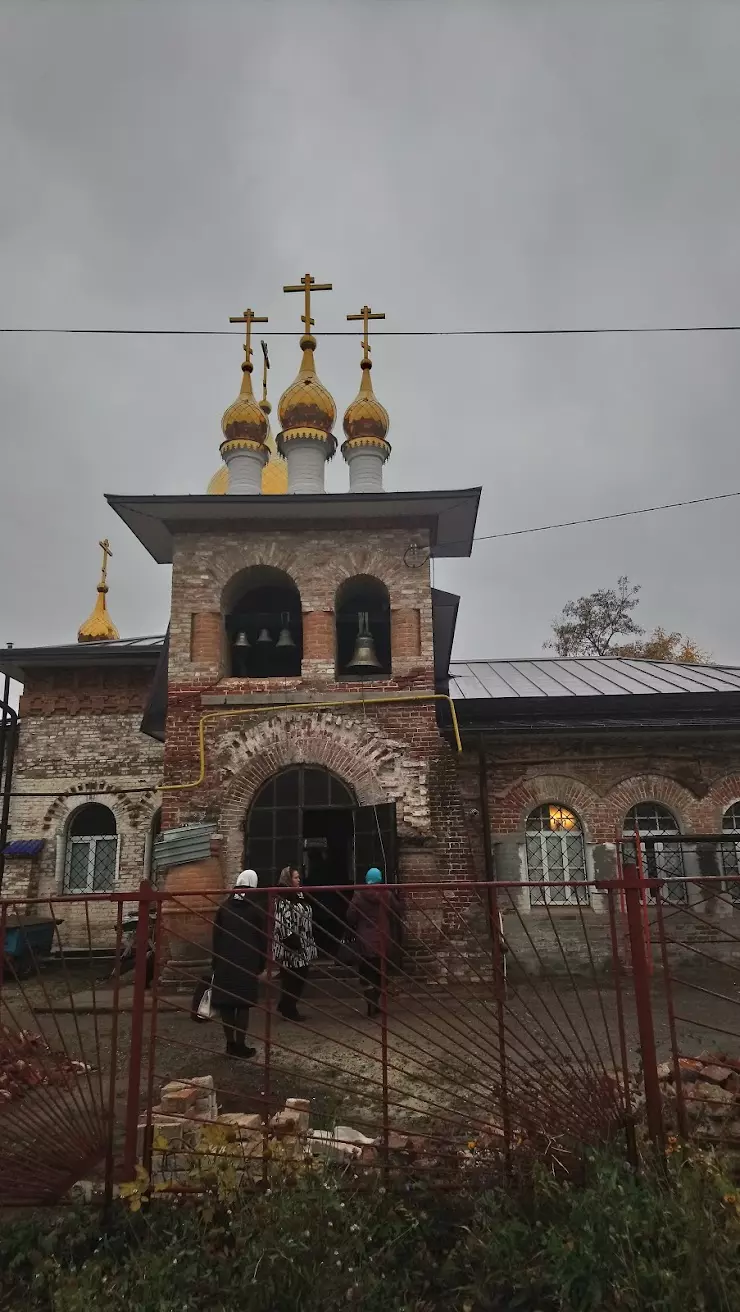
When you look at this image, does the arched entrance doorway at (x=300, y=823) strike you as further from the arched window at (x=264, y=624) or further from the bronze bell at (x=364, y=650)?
the arched window at (x=264, y=624)

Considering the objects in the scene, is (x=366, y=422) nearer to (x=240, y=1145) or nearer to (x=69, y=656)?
(x=69, y=656)

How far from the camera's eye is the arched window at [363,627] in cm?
1038

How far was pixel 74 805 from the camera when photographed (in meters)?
13.6

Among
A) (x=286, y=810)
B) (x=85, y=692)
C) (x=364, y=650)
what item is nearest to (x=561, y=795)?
(x=364, y=650)

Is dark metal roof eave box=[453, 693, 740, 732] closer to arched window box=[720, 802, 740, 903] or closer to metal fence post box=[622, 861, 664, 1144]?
arched window box=[720, 802, 740, 903]

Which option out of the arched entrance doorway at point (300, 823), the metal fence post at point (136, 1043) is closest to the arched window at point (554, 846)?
the arched entrance doorway at point (300, 823)

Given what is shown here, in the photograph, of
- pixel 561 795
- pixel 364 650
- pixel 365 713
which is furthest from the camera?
pixel 561 795

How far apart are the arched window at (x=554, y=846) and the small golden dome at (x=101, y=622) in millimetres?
11061

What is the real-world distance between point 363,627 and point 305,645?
0.83 meters

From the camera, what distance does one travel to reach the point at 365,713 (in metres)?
9.98

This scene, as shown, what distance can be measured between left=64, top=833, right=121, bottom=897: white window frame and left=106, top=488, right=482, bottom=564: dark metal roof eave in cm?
576

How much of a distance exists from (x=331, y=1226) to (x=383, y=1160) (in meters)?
0.47

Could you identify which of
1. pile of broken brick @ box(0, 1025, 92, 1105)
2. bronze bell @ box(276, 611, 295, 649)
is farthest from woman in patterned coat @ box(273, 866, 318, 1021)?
bronze bell @ box(276, 611, 295, 649)

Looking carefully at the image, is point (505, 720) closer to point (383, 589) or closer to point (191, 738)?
point (383, 589)
